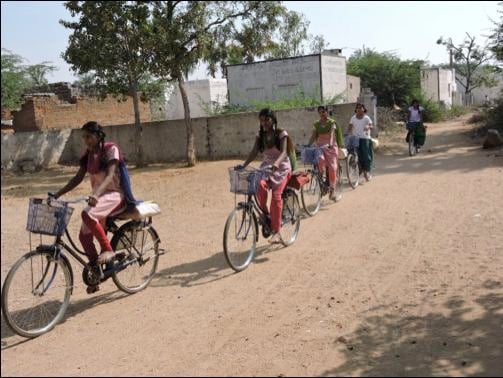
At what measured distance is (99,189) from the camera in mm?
4992

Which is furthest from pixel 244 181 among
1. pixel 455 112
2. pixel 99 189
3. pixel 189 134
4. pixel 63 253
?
pixel 455 112

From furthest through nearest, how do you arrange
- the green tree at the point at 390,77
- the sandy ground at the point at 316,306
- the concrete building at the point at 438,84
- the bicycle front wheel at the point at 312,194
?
the concrete building at the point at 438,84 → the green tree at the point at 390,77 → the bicycle front wheel at the point at 312,194 → the sandy ground at the point at 316,306

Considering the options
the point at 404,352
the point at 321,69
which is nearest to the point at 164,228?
the point at 404,352

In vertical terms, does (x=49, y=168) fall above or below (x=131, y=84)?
below

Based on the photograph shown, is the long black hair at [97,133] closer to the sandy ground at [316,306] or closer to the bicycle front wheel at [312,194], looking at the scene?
the sandy ground at [316,306]

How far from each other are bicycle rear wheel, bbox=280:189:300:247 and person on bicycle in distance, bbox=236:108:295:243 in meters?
0.33

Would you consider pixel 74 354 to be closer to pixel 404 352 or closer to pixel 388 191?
pixel 404 352

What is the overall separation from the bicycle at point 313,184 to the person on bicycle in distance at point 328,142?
119 millimetres

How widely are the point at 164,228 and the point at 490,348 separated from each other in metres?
6.13

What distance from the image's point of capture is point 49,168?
20.8m

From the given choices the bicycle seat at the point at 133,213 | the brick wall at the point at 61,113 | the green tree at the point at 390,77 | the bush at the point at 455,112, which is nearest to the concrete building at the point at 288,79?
the brick wall at the point at 61,113

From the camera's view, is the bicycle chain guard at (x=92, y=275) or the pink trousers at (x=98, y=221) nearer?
the pink trousers at (x=98, y=221)

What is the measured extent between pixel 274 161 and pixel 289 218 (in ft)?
2.98

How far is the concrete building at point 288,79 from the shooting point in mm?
26016
